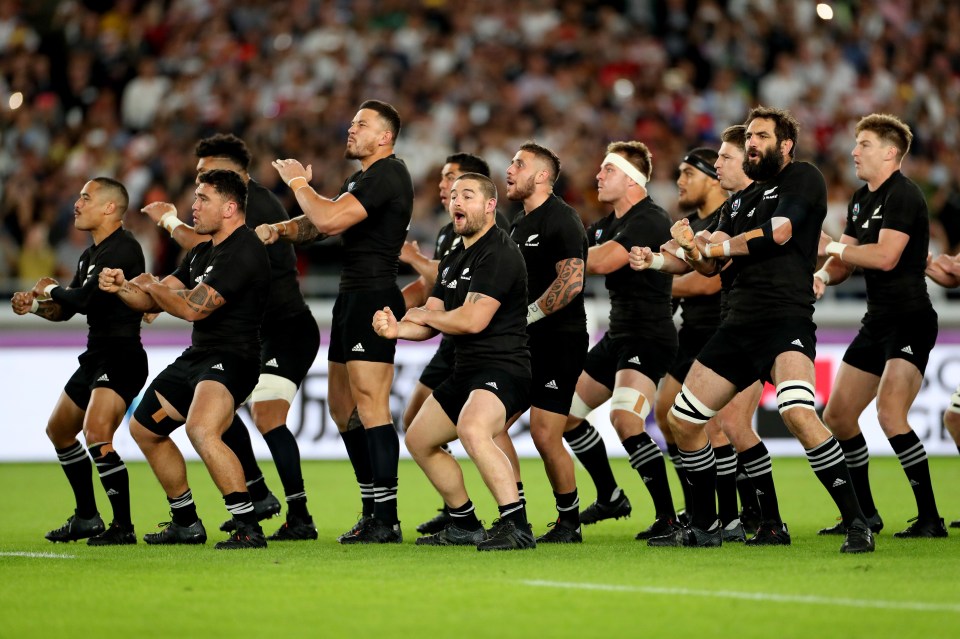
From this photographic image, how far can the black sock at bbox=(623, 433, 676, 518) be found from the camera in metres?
10.0

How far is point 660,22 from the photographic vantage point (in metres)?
23.4

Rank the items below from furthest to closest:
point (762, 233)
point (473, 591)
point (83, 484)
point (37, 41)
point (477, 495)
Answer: point (37, 41) → point (477, 495) → point (83, 484) → point (762, 233) → point (473, 591)

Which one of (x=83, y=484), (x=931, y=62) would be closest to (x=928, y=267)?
(x=83, y=484)

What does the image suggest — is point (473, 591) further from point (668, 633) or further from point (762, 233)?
point (762, 233)

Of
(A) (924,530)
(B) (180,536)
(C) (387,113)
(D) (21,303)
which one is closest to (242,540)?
(B) (180,536)

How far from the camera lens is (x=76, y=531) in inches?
392

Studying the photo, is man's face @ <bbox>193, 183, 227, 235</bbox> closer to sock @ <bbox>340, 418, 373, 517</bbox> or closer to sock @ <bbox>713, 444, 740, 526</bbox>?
sock @ <bbox>340, 418, 373, 517</bbox>

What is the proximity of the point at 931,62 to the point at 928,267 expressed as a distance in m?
13.1

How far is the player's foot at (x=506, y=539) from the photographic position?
29.2ft

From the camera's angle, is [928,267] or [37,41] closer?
[928,267]

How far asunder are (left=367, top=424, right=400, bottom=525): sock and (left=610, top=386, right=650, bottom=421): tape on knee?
165 cm

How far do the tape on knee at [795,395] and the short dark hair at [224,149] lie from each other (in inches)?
173

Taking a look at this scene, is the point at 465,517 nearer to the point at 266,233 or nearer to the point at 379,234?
the point at 379,234

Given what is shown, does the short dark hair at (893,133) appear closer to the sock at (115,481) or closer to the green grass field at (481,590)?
the green grass field at (481,590)
